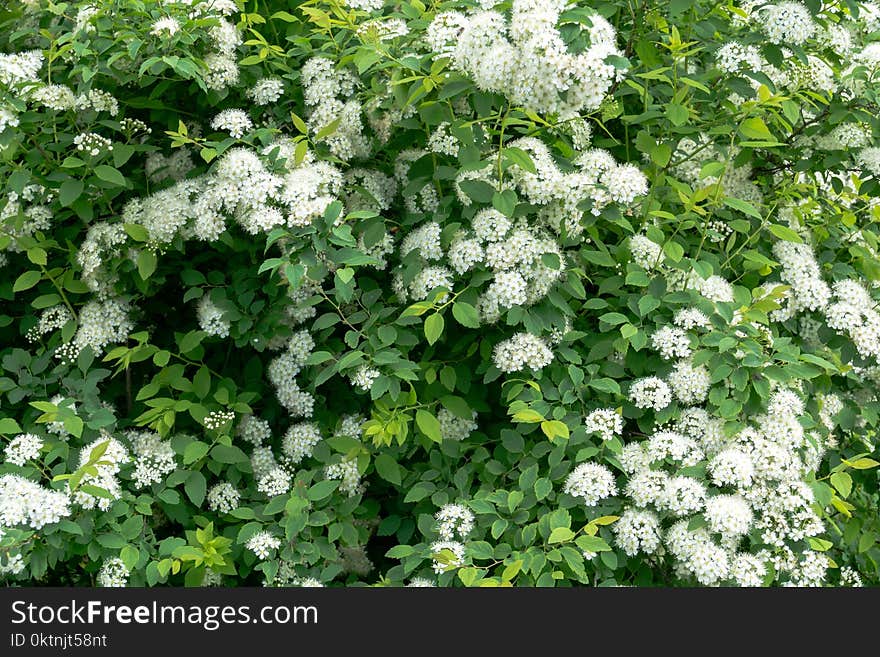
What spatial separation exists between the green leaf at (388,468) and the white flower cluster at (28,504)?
36.2 inches

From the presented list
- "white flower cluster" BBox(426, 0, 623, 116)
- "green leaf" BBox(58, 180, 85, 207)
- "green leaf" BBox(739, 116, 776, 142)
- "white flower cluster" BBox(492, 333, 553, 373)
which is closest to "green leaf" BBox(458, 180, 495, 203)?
"white flower cluster" BBox(426, 0, 623, 116)

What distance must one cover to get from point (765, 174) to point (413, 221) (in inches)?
56.3

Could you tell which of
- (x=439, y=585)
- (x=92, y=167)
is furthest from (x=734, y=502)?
(x=92, y=167)

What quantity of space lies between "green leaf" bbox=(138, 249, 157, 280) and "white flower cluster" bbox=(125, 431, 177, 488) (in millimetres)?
542

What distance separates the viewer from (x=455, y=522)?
2.90 meters

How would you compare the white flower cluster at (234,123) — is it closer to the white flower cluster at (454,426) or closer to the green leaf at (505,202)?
the green leaf at (505,202)

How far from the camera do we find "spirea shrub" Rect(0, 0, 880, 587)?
2865mm

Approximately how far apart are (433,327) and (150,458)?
42.8 inches

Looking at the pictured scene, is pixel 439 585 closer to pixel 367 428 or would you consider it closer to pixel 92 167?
pixel 367 428

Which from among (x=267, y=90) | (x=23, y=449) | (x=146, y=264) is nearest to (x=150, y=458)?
(x=23, y=449)

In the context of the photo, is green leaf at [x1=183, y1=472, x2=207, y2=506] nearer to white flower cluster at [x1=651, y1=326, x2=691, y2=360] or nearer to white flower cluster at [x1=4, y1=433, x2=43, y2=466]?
white flower cluster at [x1=4, y1=433, x2=43, y2=466]

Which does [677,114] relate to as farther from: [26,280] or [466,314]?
[26,280]

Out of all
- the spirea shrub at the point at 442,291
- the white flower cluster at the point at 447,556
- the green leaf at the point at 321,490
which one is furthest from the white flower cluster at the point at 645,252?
the green leaf at the point at 321,490

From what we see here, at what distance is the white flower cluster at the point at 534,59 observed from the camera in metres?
2.64
